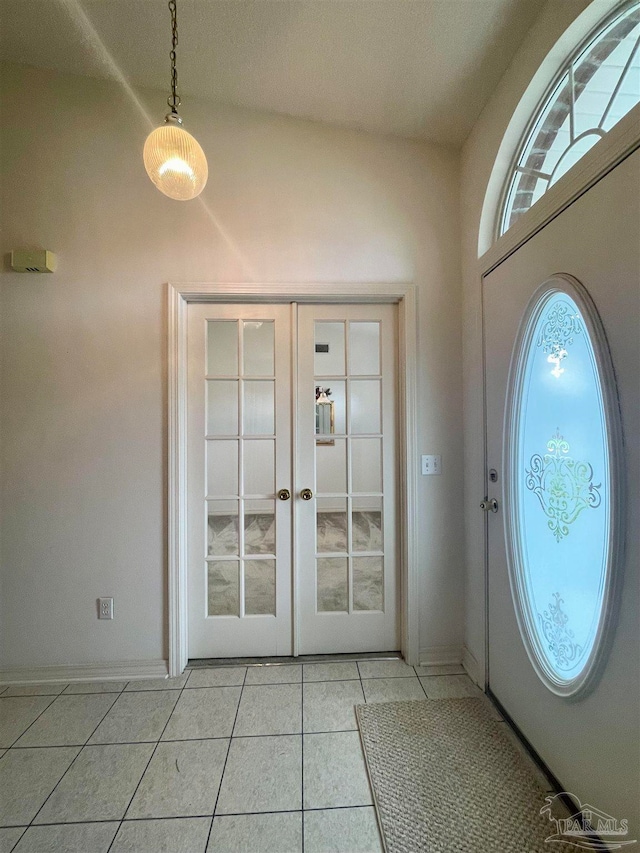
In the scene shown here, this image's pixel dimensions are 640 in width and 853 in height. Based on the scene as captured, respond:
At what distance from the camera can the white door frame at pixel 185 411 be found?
1.81 m

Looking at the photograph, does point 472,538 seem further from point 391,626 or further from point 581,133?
point 581,133

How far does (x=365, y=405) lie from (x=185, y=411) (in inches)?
40.7

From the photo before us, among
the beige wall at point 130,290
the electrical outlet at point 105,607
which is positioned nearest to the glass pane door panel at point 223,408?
the beige wall at point 130,290

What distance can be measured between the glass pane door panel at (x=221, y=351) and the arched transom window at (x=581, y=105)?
1595 millimetres

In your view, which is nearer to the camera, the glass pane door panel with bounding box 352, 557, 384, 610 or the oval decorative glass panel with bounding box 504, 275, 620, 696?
the oval decorative glass panel with bounding box 504, 275, 620, 696

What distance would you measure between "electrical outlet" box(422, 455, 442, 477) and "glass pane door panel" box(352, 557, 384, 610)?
23.1 inches

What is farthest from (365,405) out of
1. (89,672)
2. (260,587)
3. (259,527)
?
(89,672)

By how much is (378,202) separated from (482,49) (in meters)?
0.68

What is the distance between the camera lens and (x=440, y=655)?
1873mm

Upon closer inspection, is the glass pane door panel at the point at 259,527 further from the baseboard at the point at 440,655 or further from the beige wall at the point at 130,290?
the baseboard at the point at 440,655

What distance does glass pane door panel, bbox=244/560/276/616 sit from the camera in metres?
1.93

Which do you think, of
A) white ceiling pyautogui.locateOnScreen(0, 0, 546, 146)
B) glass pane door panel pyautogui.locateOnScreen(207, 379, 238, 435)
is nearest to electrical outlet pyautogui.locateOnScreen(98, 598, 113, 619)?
glass pane door panel pyautogui.locateOnScreen(207, 379, 238, 435)

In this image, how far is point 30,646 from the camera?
1.78 meters

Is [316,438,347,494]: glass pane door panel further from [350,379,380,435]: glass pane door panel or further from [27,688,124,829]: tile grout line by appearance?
[27,688,124,829]: tile grout line
